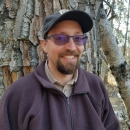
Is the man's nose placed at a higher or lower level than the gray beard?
higher

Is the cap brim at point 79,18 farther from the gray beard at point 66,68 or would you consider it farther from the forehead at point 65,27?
the gray beard at point 66,68

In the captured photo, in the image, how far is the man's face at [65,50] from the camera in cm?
150

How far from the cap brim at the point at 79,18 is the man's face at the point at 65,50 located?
0.04 m

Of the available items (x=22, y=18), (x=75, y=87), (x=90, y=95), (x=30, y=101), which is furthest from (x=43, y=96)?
(x=22, y=18)

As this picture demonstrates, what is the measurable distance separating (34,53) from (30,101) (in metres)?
0.57

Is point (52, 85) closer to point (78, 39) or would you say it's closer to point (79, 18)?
point (78, 39)

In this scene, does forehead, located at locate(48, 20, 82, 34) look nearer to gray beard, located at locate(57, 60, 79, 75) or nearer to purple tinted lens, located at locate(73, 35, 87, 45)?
purple tinted lens, located at locate(73, 35, 87, 45)

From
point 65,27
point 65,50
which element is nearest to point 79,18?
point 65,27

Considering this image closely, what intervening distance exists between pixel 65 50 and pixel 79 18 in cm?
28

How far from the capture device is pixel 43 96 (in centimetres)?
147

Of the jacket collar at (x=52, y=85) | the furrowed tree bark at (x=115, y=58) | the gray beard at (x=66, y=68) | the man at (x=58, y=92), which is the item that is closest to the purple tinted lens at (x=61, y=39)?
the man at (x=58, y=92)

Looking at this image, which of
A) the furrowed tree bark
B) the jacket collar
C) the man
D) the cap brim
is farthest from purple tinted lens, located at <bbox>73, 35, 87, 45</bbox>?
the furrowed tree bark

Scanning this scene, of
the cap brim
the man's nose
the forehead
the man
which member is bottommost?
the man

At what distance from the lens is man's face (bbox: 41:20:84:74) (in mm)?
1505
